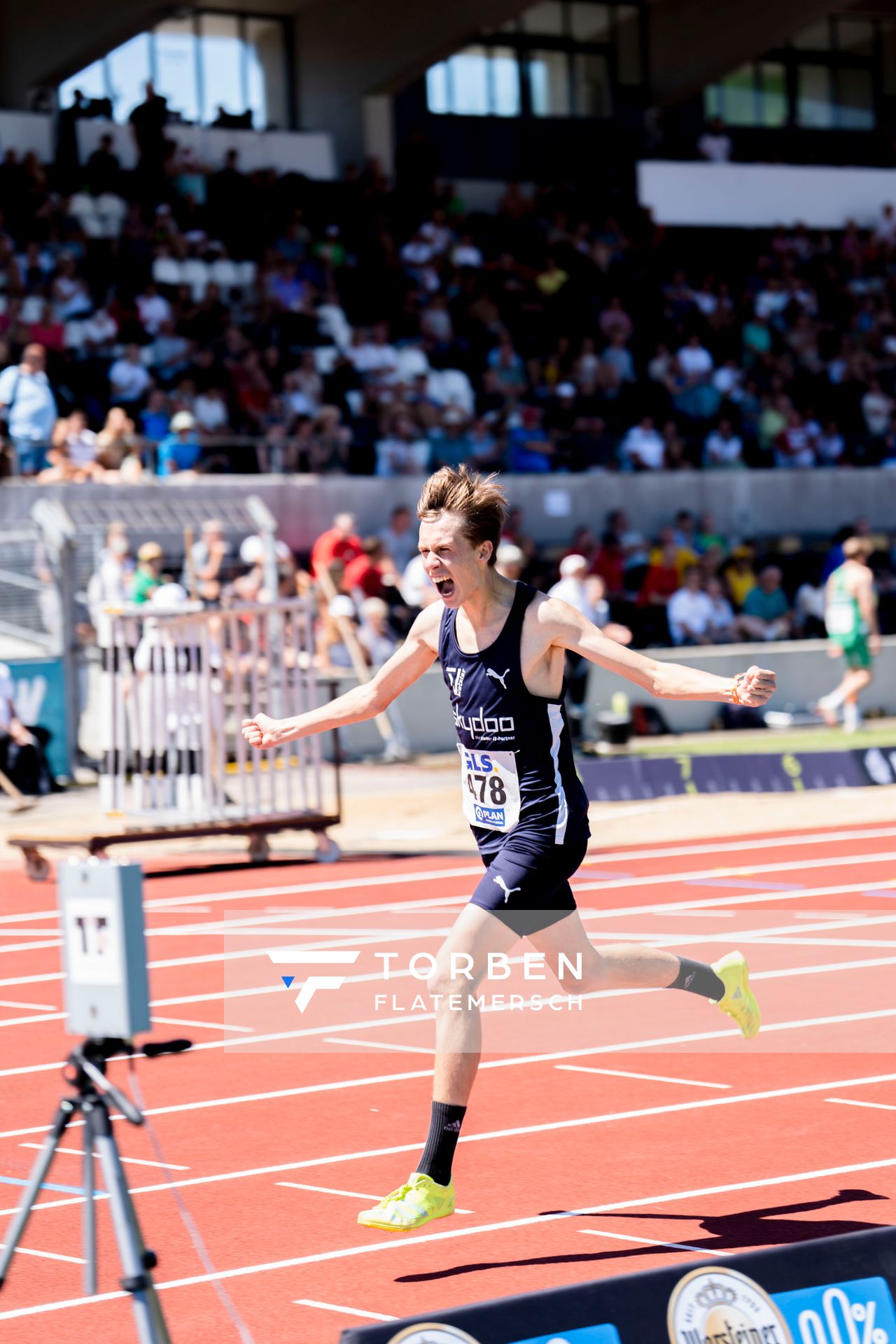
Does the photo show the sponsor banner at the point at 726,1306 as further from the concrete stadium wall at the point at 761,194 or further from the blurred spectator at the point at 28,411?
the concrete stadium wall at the point at 761,194

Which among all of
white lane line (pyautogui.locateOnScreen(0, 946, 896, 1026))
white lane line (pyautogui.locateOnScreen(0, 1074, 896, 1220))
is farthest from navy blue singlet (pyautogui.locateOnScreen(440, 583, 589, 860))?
white lane line (pyautogui.locateOnScreen(0, 946, 896, 1026))

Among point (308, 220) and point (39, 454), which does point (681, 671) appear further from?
point (308, 220)

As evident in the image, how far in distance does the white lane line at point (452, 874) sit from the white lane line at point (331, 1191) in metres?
5.27

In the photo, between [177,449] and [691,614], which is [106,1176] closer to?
[177,449]

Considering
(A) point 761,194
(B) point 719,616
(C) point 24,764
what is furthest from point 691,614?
(A) point 761,194

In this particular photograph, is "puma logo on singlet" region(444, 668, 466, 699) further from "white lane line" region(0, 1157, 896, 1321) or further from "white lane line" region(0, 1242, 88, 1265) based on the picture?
"white lane line" region(0, 1242, 88, 1265)

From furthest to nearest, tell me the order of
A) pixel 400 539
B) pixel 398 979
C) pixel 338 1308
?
pixel 400 539 → pixel 398 979 → pixel 338 1308

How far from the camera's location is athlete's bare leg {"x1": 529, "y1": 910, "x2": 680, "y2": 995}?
5.98 m

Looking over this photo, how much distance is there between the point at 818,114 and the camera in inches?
1508

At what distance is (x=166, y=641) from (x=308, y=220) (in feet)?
51.6

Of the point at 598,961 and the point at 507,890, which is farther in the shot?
the point at 598,961

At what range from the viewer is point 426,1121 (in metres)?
7.06

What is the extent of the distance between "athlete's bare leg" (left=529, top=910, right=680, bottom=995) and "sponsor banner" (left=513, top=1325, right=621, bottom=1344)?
204cm

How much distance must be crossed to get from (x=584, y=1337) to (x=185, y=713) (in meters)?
9.49
